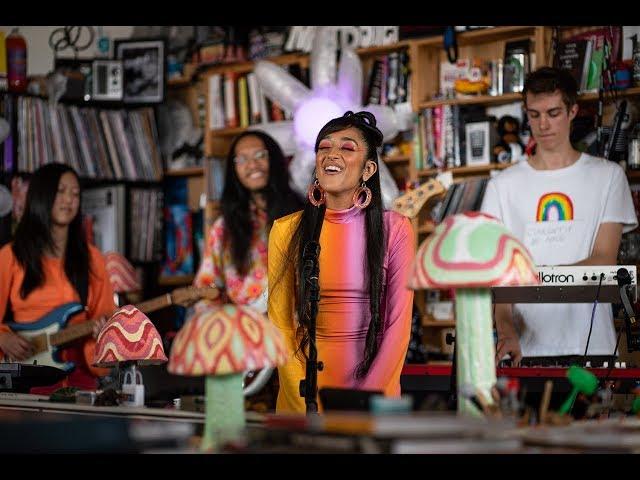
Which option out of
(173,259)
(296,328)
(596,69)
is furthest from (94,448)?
(173,259)

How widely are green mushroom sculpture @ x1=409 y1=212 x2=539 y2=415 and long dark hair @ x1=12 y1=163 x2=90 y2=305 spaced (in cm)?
299

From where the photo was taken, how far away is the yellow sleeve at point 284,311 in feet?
9.61

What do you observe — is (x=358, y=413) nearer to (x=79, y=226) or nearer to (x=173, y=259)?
(x=79, y=226)

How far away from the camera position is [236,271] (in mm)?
4875

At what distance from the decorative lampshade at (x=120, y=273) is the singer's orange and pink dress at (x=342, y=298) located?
271cm

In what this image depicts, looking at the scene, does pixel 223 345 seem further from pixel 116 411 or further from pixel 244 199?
pixel 244 199

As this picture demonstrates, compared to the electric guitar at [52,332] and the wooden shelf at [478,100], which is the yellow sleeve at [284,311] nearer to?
the electric guitar at [52,332]

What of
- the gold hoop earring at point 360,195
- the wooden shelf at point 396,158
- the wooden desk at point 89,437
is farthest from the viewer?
the wooden shelf at point 396,158

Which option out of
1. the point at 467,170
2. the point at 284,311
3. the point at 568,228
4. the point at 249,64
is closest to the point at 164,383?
the point at 284,311

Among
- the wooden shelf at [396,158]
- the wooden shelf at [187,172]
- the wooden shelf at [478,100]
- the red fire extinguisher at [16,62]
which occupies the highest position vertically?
the red fire extinguisher at [16,62]

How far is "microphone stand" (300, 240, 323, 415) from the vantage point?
2.82 metres

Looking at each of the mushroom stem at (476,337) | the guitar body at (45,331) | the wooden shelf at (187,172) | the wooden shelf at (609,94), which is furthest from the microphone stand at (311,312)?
the wooden shelf at (187,172)

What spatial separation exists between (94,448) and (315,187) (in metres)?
1.41

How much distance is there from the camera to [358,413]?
6.11 ft
